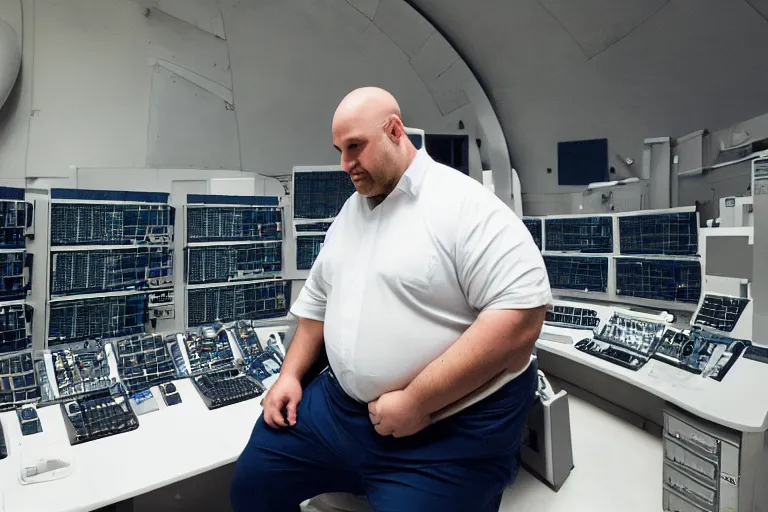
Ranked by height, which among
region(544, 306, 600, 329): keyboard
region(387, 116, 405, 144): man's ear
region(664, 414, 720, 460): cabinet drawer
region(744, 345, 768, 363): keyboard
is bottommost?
region(664, 414, 720, 460): cabinet drawer

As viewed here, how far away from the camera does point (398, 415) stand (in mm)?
929

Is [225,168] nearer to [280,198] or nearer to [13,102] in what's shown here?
[280,198]

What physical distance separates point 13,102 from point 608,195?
2.84 metres

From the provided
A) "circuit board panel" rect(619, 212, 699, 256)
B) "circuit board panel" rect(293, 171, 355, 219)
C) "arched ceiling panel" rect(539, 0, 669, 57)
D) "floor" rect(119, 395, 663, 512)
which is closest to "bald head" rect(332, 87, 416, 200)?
"circuit board panel" rect(293, 171, 355, 219)

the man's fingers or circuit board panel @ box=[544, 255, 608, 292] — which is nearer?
the man's fingers

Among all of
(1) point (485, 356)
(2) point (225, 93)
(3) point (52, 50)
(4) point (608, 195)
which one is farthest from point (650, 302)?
(3) point (52, 50)

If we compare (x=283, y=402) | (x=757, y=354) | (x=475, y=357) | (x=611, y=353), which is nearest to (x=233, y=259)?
(x=283, y=402)

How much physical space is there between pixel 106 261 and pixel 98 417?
1.96 feet

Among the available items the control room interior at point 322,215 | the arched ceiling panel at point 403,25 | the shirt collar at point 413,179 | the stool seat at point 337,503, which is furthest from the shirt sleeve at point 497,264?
the arched ceiling panel at point 403,25

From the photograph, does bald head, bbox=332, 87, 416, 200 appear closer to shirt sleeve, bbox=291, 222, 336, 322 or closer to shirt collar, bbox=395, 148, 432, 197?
shirt collar, bbox=395, 148, 432, 197

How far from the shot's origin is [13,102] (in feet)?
6.18

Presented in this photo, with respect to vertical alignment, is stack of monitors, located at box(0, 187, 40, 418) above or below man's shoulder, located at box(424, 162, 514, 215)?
below

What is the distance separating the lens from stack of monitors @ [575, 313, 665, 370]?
184 cm

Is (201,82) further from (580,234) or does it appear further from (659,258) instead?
(659,258)
